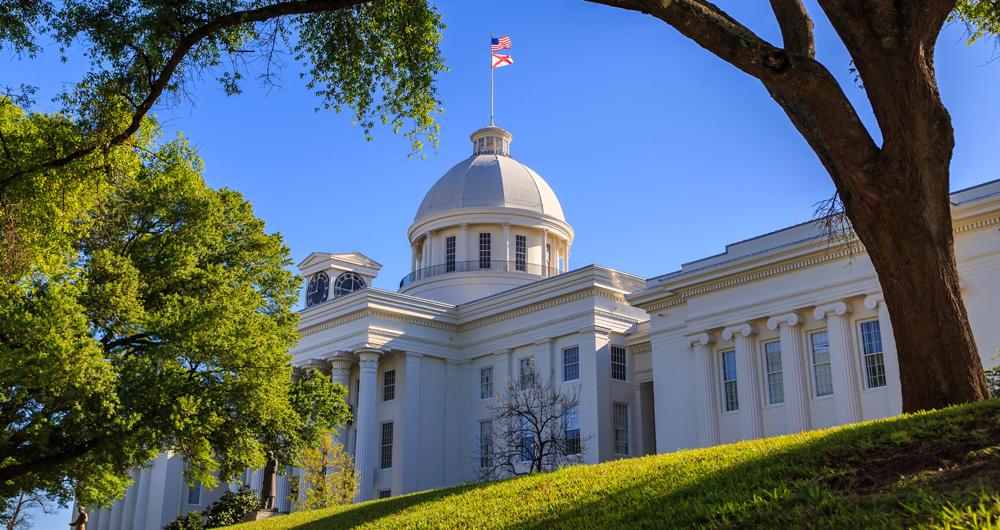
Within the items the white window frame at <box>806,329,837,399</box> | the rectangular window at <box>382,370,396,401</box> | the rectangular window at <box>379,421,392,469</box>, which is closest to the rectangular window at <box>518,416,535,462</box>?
the rectangular window at <box>379,421,392,469</box>

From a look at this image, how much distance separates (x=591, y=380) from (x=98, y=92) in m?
26.8

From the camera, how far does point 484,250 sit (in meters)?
53.1

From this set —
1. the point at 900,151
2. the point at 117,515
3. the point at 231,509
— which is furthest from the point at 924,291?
the point at 117,515

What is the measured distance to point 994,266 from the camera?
27750 millimetres

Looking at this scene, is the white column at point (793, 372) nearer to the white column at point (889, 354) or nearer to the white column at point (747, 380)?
the white column at point (747, 380)

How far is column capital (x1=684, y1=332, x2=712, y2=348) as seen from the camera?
34.1 m

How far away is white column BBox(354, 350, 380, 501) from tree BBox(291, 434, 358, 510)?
1.50 metres

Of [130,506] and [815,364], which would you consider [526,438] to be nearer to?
[815,364]

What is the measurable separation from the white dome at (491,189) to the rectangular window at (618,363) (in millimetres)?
15101

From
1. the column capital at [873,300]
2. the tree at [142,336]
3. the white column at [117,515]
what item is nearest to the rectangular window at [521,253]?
the column capital at [873,300]

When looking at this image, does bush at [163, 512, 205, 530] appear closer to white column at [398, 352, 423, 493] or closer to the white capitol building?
the white capitol building

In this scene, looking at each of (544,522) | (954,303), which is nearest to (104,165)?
(544,522)

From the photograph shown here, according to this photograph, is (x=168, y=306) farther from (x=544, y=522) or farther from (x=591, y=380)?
(x=591, y=380)

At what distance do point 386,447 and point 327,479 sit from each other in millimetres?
7330
